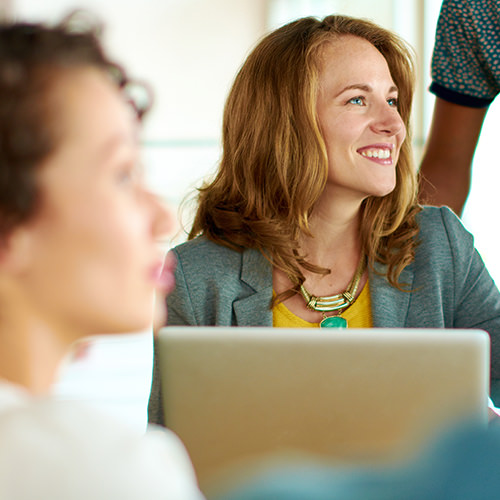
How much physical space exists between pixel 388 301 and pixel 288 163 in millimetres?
418

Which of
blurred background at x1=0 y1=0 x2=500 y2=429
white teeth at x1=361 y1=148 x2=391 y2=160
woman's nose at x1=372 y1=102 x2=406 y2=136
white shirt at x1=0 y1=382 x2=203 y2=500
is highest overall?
woman's nose at x1=372 y1=102 x2=406 y2=136

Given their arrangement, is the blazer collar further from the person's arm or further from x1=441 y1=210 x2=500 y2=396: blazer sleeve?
the person's arm

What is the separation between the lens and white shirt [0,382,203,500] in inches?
22.2

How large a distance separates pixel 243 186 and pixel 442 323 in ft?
1.97

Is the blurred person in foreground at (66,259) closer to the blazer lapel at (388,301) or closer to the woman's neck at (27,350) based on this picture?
the woman's neck at (27,350)

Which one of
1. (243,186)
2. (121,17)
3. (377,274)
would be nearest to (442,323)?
(377,274)

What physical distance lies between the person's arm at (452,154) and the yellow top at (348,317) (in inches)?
25.3

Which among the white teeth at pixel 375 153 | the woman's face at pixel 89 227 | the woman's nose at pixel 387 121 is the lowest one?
the white teeth at pixel 375 153

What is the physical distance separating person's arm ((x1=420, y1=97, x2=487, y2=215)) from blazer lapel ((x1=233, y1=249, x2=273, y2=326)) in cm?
72

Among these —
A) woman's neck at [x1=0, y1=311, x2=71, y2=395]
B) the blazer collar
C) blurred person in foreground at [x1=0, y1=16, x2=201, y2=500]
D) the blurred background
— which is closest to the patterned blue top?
the blazer collar

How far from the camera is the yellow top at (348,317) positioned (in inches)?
66.4

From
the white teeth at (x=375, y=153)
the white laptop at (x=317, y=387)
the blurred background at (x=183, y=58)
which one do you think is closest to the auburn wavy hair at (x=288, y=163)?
the white teeth at (x=375, y=153)

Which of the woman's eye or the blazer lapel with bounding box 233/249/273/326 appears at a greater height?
the woman's eye

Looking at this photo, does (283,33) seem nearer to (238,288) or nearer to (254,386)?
(238,288)
